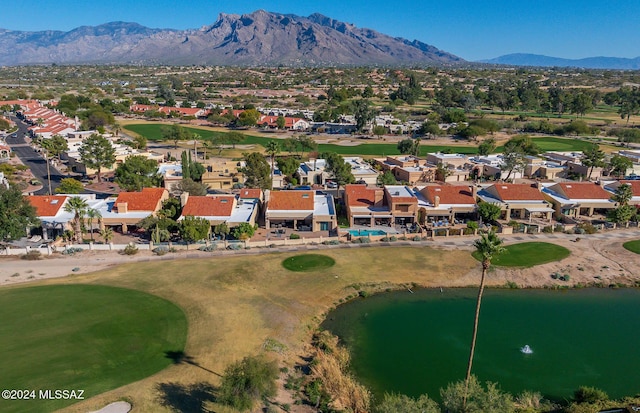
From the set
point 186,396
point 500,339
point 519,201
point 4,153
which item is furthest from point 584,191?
point 4,153

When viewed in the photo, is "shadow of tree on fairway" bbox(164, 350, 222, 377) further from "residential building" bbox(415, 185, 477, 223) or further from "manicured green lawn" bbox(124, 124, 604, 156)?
"manicured green lawn" bbox(124, 124, 604, 156)

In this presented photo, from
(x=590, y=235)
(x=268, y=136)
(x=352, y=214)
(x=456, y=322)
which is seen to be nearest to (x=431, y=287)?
(x=456, y=322)

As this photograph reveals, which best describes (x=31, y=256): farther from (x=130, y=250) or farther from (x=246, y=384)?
(x=246, y=384)

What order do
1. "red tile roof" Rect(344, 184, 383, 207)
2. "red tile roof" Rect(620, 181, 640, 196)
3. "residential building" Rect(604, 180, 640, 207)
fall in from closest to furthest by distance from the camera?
"red tile roof" Rect(344, 184, 383, 207) → "residential building" Rect(604, 180, 640, 207) → "red tile roof" Rect(620, 181, 640, 196)

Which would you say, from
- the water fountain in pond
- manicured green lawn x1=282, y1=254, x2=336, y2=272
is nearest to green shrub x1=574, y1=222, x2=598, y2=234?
the water fountain in pond

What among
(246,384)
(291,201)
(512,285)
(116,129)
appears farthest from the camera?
(116,129)

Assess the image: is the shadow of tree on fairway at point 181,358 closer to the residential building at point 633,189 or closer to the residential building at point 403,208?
the residential building at point 403,208
